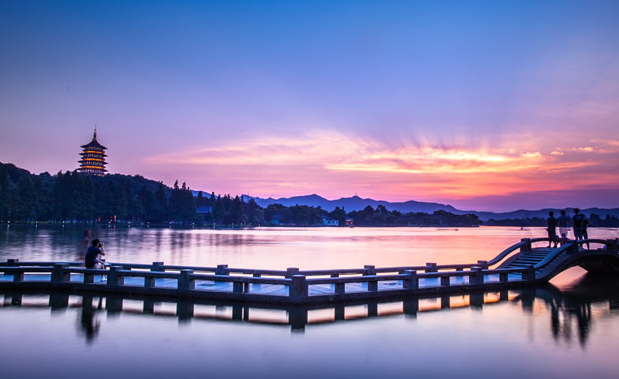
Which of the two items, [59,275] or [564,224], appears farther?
[564,224]

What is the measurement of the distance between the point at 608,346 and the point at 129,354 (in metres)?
11.3

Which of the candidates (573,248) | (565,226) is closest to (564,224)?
(565,226)

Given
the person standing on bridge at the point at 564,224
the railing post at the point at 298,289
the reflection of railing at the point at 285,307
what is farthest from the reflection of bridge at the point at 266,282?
the person standing on bridge at the point at 564,224

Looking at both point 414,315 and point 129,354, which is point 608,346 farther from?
point 129,354

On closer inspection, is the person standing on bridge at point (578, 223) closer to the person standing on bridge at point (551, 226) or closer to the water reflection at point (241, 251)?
the person standing on bridge at point (551, 226)

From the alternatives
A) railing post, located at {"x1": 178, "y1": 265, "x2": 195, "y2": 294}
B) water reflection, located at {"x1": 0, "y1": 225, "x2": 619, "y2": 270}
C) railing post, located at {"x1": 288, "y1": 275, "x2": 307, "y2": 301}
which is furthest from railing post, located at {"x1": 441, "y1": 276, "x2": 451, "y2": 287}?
water reflection, located at {"x1": 0, "y1": 225, "x2": 619, "y2": 270}

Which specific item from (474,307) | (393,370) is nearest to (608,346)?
(474,307)

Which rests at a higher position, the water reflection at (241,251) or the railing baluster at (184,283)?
the railing baluster at (184,283)

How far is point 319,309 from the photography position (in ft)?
45.9

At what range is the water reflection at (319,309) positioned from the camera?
12391mm

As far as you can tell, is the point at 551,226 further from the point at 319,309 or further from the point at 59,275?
the point at 59,275

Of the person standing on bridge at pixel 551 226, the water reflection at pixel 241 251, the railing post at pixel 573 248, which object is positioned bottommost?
the water reflection at pixel 241 251

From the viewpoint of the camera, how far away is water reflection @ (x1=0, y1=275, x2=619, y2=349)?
12391 millimetres

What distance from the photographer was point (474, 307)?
15.1 metres
